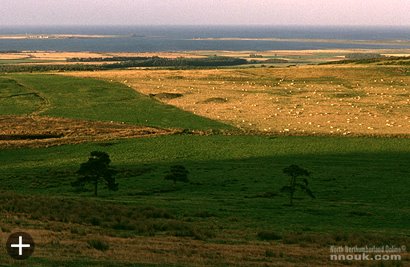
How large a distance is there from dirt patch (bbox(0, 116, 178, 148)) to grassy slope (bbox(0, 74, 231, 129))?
12.3ft

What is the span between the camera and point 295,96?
9706 centimetres

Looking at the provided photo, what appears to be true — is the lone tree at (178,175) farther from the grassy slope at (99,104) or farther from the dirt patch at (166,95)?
the dirt patch at (166,95)

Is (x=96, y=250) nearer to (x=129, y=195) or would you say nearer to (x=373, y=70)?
(x=129, y=195)

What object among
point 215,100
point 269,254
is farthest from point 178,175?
point 215,100

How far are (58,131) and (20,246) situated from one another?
5013 centimetres

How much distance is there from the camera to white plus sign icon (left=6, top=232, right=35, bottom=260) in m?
21.8

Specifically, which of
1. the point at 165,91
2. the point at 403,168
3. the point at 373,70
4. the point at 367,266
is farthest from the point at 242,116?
the point at 367,266

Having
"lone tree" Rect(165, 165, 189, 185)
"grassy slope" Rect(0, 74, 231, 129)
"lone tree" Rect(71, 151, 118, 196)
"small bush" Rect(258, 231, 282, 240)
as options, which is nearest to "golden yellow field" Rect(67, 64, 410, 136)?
"grassy slope" Rect(0, 74, 231, 129)

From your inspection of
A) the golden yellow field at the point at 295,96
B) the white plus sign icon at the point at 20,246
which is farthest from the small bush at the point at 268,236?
the golden yellow field at the point at 295,96

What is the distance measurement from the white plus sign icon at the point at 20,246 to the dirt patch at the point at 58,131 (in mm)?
39106

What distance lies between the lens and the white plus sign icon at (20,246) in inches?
857

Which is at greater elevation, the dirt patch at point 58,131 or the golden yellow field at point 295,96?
the golden yellow field at point 295,96

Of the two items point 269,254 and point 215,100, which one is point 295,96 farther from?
point 269,254

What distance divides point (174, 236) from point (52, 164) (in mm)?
28664
